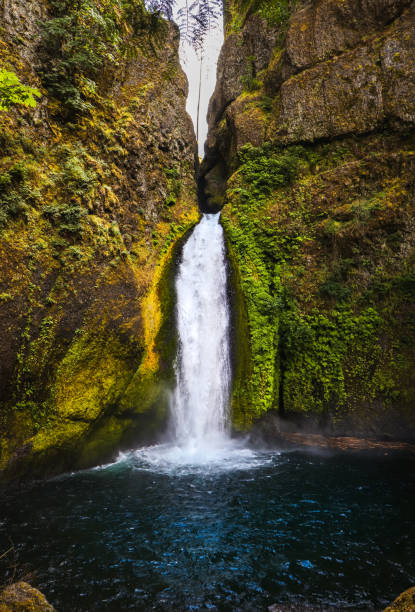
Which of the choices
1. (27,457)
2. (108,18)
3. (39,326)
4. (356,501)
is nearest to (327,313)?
(356,501)

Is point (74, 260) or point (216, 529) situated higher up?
point (74, 260)

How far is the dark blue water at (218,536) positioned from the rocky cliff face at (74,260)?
4.48 ft

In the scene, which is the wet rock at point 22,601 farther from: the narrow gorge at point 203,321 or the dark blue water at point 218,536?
the dark blue water at point 218,536

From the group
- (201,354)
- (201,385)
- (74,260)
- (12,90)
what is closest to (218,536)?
(201,385)

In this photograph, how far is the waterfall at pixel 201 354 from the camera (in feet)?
29.5

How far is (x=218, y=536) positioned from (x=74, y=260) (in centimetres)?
668

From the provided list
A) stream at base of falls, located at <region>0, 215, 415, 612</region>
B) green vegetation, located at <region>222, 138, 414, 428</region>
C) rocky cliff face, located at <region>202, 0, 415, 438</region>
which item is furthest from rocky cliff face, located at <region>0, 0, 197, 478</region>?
rocky cliff face, located at <region>202, 0, 415, 438</region>

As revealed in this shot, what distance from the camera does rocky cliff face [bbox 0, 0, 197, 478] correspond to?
20.6 ft

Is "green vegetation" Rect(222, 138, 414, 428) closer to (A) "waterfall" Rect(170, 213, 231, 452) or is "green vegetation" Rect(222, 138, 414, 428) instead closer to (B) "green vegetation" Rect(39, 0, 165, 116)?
(A) "waterfall" Rect(170, 213, 231, 452)

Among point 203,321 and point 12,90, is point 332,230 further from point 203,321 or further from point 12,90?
point 12,90

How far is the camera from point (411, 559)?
428cm

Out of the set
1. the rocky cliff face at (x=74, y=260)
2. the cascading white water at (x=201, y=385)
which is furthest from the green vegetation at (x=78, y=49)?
the cascading white water at (x=201, y=385)

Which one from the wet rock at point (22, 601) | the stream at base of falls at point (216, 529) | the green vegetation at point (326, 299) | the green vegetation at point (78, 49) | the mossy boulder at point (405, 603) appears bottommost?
the stream at base of falls at point (216, 529)

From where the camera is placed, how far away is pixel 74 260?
7293mm
